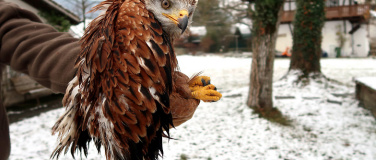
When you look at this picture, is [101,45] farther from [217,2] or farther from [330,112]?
[217,2]

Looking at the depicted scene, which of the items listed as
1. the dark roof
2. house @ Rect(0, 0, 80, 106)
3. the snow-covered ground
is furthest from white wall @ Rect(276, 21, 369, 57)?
house @ Rect(0, 0, 80, 106)

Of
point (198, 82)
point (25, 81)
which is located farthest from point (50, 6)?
point (198, 82)

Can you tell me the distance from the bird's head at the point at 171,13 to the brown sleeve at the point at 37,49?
0.50 m

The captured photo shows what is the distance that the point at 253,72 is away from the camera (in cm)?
698

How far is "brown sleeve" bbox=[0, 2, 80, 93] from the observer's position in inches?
50.5

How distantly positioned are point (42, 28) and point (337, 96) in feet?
29.1

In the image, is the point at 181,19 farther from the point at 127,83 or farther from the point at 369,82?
the point at 369,82

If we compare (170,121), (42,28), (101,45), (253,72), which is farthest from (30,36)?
(253,72)

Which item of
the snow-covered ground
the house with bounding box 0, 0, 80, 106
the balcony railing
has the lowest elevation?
the snow-covered ground

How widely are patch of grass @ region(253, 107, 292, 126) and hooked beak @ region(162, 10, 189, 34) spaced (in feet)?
19.4

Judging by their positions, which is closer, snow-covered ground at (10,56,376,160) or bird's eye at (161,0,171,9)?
bird's eye at (161,0,171,9)

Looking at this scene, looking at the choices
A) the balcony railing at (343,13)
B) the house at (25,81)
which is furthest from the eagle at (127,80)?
the balcony railing at (343,13)

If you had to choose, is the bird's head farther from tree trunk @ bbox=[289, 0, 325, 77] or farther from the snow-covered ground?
tree trunk @ bbox=[289, 0, 325, 77]

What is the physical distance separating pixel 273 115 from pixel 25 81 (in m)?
7.91
